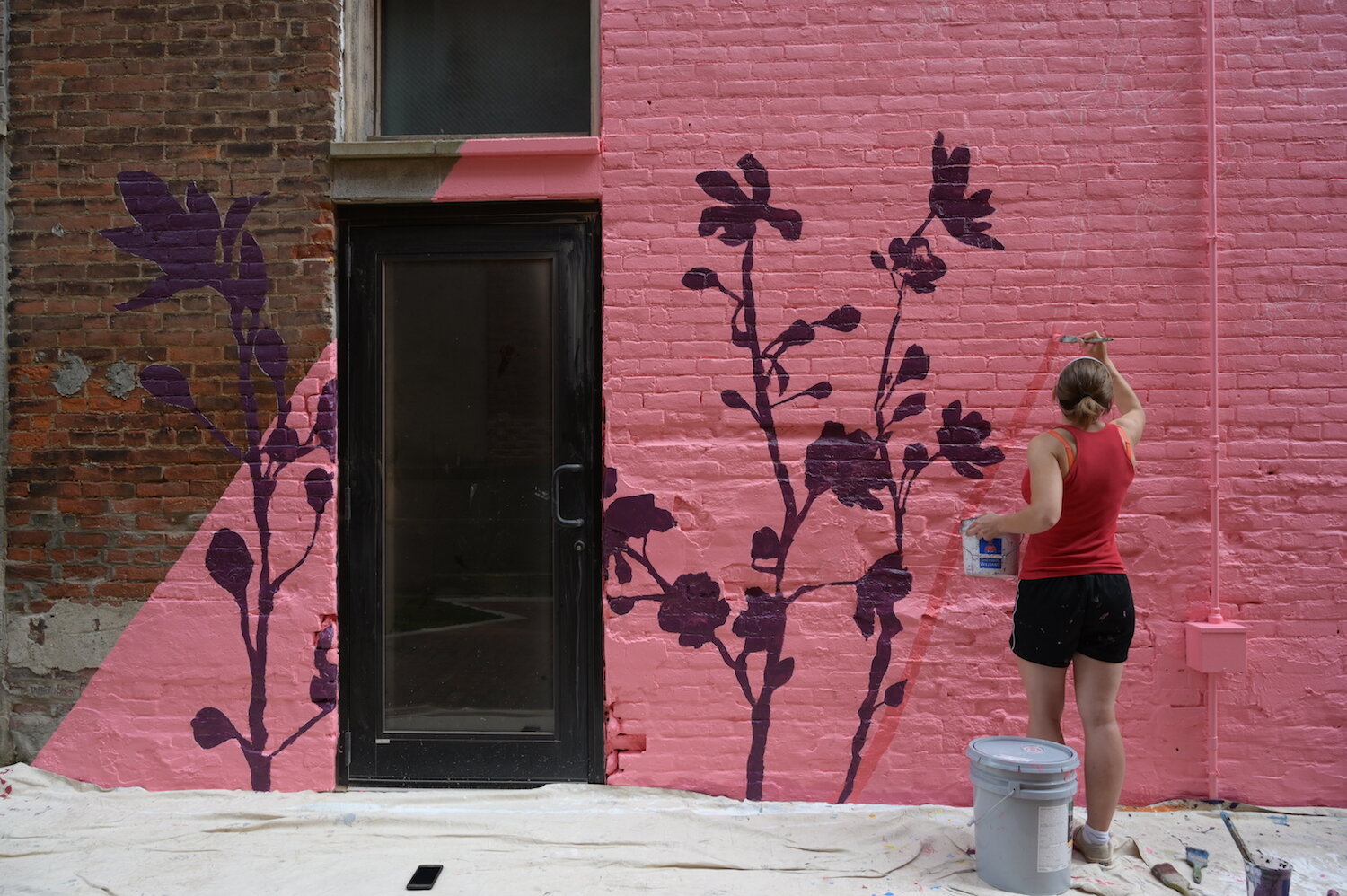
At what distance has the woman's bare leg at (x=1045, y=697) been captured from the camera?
3.38 meters

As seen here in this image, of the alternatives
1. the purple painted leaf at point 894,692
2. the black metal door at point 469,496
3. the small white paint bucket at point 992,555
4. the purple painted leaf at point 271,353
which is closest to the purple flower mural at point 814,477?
the purple painted leaf at point 894,692

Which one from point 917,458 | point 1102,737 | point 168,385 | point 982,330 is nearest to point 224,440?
point 168,385

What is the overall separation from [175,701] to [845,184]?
12.4 ft

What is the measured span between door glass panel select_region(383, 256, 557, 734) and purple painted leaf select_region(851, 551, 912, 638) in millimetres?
1373

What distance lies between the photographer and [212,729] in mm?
4117

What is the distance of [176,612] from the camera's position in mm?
4121

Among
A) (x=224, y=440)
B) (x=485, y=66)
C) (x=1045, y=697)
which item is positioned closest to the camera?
(x=1045, y=697)

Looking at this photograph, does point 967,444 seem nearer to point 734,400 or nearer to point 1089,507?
point 1089,507

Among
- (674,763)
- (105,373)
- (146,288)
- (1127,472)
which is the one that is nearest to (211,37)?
(146,288)

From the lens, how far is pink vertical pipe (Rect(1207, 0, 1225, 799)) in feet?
12.8

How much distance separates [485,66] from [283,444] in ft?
6.62

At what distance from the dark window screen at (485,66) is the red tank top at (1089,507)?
105 inches

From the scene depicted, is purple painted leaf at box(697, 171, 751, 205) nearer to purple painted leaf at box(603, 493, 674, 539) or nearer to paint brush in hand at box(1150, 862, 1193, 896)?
purple painted leaf at box(603, 493, 674, 539)

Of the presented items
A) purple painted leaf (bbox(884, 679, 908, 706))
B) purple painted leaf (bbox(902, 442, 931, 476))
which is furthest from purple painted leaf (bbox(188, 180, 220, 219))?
purple painted leaf (bbox(884, 679, 908, 706))
